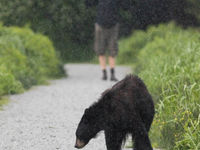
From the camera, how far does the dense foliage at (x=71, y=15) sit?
14375 millimetres

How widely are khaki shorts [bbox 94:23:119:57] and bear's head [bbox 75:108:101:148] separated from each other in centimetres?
733

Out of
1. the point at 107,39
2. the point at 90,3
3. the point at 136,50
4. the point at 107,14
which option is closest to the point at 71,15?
the point at 90,3

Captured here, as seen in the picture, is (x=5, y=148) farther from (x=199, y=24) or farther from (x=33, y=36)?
(x=199, y=24)

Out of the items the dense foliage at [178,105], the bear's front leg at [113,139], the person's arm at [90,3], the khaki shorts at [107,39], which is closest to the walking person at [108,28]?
the khaki shorts at [107,39]

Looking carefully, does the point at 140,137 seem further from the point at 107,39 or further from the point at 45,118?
the point at 107,39

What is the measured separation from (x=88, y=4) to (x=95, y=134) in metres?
10.1

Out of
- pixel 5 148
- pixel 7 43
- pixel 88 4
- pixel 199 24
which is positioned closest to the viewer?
pixel 5 148

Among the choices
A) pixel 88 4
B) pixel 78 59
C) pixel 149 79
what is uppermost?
pixel 88 4

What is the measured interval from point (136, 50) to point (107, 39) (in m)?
8.31

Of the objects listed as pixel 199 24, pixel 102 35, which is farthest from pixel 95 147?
pixel 199 24

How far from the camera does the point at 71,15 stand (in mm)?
14703

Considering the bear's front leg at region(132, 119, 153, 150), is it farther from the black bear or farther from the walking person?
the walking person

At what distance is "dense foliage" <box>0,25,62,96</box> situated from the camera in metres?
8.74

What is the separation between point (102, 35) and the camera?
11680 mm
